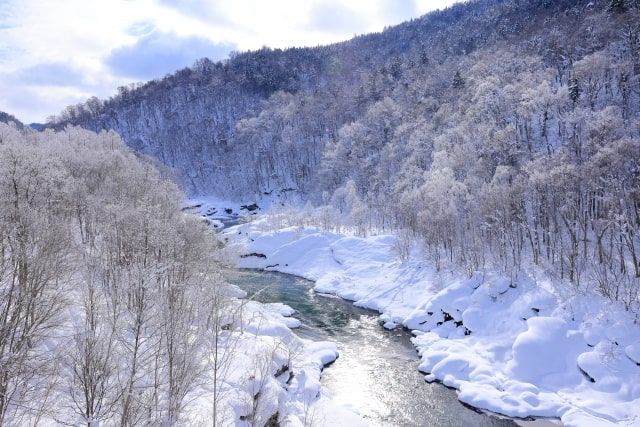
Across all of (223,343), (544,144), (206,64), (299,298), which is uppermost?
(206,64)

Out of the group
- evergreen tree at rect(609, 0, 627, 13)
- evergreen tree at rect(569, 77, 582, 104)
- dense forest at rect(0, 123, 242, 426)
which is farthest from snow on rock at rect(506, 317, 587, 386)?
evergreen tree at rect(609, 0, 627, 13)

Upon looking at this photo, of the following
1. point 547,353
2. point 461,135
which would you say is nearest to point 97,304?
point 547,353

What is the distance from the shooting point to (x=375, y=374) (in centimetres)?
2430

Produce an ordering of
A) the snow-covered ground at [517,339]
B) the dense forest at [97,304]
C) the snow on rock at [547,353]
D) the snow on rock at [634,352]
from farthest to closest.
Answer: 1. the snow on rock at [547,353]
2. the snow on rock at [634,352]
3. the snow-covered ground at [517,339]
4. the dense forest at [97,304]

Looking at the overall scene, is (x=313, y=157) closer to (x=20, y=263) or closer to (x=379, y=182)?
(x=379, y=182)

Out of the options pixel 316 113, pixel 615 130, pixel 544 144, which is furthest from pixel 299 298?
pixel 316 113

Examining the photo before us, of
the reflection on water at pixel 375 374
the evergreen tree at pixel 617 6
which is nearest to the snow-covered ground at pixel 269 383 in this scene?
the reflection on water at pixel 375 374

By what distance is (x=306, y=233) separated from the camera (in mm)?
55781

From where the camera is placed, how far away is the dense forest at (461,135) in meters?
34.3

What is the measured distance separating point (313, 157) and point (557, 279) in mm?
74637

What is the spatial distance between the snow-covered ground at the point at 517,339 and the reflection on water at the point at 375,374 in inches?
35.9

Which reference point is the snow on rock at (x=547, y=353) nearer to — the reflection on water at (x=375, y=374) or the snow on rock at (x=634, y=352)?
the snow on rock at (x=634, y=352)

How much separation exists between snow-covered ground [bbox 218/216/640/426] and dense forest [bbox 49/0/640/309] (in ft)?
6.74

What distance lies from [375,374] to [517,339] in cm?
819
